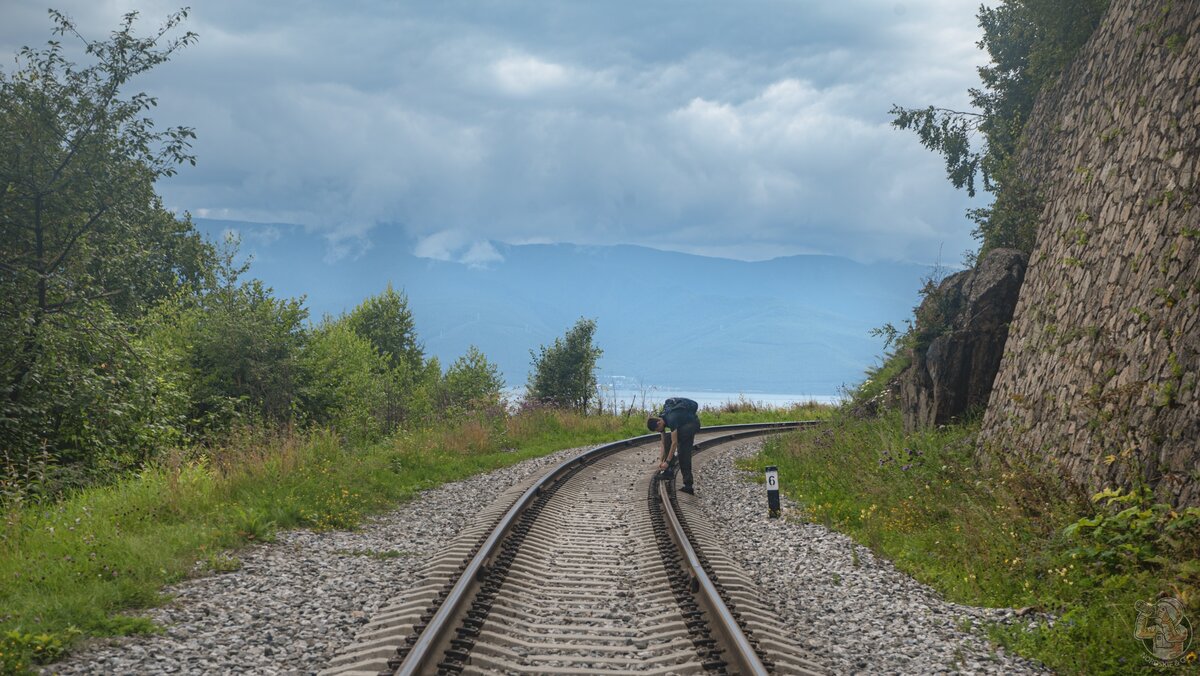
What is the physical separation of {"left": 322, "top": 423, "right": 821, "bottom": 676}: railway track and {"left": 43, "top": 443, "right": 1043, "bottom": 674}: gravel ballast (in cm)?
36

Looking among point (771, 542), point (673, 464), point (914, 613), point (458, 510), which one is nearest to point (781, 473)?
point (673, 464)

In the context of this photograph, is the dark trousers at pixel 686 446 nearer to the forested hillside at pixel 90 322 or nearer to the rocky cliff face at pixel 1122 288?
the rocky cliff face at pixel 1122 288

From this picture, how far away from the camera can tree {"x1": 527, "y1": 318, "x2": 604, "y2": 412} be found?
3716 cm

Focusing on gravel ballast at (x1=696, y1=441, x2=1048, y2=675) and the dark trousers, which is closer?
gravel ballast at (x1=696, y1=441, x2=1048, y2=675)

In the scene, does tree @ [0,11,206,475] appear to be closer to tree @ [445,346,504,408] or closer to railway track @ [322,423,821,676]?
railway track @ [322,423,821,676]

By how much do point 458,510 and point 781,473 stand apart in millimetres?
7034

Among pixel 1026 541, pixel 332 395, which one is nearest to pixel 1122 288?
pixel 1026 541

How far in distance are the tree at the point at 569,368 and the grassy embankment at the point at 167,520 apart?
64.2 ft

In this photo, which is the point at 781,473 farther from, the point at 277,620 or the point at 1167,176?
the point at 277,620

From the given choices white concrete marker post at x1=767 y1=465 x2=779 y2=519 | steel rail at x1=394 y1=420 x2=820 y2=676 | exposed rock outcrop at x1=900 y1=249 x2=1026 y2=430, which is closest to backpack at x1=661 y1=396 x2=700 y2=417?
white concrete marker post at x1=767 y1=465 x2=779 y2=519

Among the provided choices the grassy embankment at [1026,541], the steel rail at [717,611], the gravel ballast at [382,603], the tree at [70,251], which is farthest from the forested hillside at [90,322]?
the grassy embankment at [1026,541]

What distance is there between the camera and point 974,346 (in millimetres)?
14023

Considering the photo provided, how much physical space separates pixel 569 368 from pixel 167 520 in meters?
28.2

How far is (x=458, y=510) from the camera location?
38.6 feet
